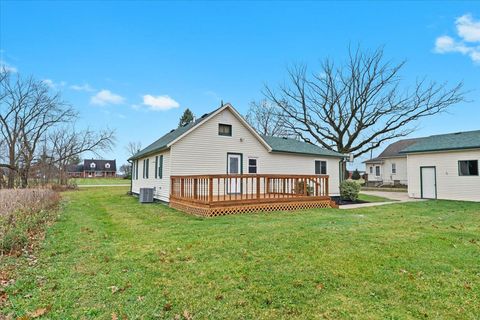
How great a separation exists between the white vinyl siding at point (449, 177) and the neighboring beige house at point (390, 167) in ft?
46.3

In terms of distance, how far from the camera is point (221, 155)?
1395cm

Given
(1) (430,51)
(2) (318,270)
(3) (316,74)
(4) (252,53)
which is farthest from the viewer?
(3) (316,74)

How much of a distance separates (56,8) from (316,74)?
819 inches

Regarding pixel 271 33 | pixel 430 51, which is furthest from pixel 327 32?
pixel 430 51

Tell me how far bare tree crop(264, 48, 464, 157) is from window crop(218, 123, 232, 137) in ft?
48.3

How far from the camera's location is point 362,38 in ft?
78.0

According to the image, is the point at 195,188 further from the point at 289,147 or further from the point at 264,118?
the point at 264,118

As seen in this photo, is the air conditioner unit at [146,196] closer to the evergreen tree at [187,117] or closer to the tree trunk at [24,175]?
the tree trunk at [24,175]

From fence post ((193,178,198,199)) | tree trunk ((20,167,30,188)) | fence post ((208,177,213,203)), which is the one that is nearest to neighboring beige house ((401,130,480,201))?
fence post ((208,177,213,203))

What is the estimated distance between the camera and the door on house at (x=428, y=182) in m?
17.3

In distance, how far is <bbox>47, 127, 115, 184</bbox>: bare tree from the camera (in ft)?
99.3

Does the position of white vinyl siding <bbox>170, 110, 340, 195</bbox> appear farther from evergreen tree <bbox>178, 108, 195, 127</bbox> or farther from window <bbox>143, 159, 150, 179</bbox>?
evergreen tree <bbox>178, 108, 195, 127</bbox>

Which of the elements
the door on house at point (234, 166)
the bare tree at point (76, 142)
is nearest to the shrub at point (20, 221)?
the door on house at point (234, 166)

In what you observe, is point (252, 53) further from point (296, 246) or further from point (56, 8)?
point (296, 246)
